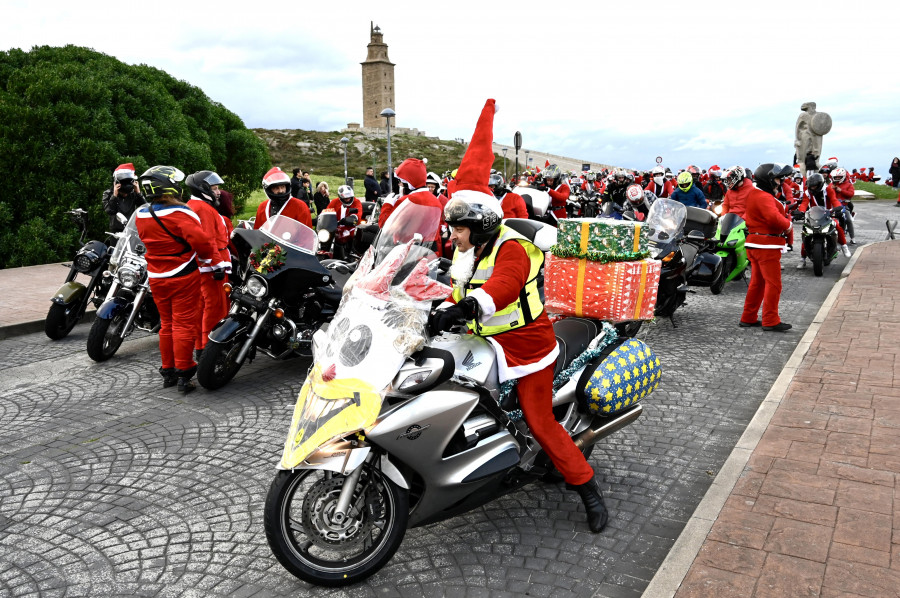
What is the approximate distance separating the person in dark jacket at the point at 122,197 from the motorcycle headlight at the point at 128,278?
4.89ft

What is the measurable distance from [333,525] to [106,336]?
5.34 metres

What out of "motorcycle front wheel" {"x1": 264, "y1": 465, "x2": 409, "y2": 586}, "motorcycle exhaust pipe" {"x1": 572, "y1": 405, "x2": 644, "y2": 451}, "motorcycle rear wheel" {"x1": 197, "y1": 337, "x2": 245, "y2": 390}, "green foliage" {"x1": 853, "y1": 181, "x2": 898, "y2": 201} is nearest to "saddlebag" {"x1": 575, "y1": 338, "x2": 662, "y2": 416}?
"motorcycle exhaust pipe" {"x1": 572, "y1": 405, "x2": 644, "y2": 451}

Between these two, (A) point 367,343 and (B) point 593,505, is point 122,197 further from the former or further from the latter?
(B) point 593,505

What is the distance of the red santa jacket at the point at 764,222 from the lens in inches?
324

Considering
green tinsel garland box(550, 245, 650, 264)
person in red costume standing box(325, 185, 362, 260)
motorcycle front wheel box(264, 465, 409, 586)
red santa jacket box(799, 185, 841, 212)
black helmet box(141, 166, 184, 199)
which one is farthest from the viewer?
red santa jacket box(799, 185, 841, 212)

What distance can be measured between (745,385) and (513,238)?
12.8 feet

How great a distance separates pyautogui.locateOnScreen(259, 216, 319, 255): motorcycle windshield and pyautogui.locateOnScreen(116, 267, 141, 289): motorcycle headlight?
191cm

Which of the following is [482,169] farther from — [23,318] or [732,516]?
[23,318]

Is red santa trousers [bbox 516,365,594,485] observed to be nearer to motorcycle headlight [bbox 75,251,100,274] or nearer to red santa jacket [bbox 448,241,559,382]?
red santa jacket [bbox 448,241,559,382]

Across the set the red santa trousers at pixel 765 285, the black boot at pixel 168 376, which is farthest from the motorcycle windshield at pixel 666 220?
the black boot at pixel 168 376

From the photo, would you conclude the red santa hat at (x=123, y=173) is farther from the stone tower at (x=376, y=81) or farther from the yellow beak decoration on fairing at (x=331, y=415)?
the stone tower at (x=376, y=81)

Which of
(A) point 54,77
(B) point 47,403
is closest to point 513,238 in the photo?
(B) point 47,403

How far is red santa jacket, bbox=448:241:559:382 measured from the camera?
3.42 meters

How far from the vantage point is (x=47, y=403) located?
6.39 metres
